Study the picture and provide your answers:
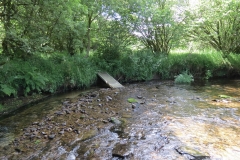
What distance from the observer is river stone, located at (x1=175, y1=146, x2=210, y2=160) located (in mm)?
3100

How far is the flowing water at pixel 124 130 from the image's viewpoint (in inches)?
129

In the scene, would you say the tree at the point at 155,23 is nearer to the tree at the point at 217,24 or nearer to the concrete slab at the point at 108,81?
the tree at the point at 217,24

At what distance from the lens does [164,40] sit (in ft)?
42.1

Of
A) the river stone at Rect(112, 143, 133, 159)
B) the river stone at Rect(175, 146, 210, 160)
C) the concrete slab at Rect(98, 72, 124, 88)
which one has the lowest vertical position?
the river stone at Rect(175, 146, 210, 160)

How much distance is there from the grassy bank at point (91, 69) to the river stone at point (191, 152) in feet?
15.4

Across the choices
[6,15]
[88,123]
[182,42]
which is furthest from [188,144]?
[182,42]

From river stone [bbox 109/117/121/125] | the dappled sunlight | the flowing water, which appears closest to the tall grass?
the flowing water

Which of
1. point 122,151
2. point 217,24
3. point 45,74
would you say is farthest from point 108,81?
point 217,24

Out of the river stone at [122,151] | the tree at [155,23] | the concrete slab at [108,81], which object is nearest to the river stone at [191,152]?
the river stone at [122,151]

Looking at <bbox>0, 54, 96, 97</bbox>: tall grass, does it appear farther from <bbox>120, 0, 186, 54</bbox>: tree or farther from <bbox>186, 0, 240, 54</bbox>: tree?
<bbox>186, 0, 240, 54</bbox>: tree

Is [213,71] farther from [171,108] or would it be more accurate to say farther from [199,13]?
[171,108]

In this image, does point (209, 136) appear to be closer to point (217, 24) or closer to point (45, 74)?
point (45, 74)

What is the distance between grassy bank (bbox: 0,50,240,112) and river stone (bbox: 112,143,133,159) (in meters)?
3.73

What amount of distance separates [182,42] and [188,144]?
12088 millimetres
